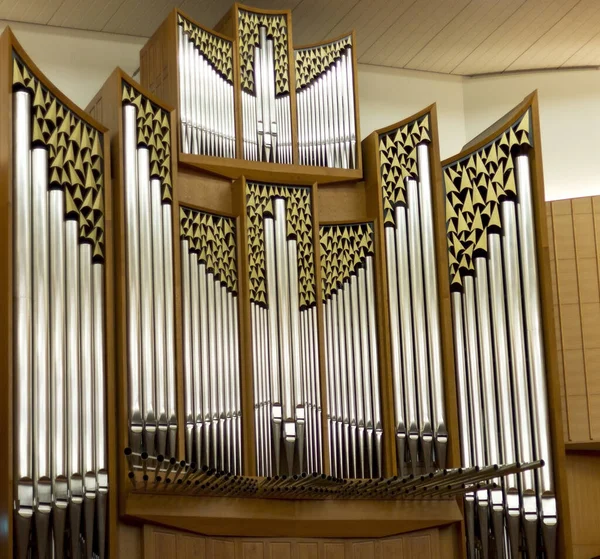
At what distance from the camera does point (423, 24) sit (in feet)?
39.7

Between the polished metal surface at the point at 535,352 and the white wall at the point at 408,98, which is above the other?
the white wall at the point at 408,98

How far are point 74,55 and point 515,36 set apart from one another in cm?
421

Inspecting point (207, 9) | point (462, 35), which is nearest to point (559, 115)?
point (462, 35)

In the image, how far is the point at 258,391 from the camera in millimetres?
9922

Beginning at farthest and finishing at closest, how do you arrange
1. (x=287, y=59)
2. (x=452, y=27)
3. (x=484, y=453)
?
(x=452, y=27) → (x=287, y=59) → (x=484, y=453)

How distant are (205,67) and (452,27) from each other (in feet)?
8.72

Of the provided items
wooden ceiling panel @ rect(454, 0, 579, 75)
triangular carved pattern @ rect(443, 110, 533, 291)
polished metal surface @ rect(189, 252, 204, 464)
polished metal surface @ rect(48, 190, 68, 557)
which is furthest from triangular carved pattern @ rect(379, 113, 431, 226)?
polished metal surface @ rect(48, 190, 68, 557)

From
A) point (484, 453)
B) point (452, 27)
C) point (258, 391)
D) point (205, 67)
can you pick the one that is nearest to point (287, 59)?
point (205, 67)

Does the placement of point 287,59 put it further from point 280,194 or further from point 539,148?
point 539,148

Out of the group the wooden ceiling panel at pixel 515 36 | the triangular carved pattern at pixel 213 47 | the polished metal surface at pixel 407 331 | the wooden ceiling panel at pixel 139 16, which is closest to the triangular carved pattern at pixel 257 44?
the triangular carved pattern at pixel 213 47

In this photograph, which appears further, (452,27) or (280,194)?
(452,27)

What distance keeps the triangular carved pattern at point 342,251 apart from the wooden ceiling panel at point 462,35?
251 centimetres

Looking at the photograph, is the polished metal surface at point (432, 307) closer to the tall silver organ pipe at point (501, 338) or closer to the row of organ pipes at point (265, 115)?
the tall silver organ pipe at point (501, 338)

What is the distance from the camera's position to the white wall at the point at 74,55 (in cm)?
1131
